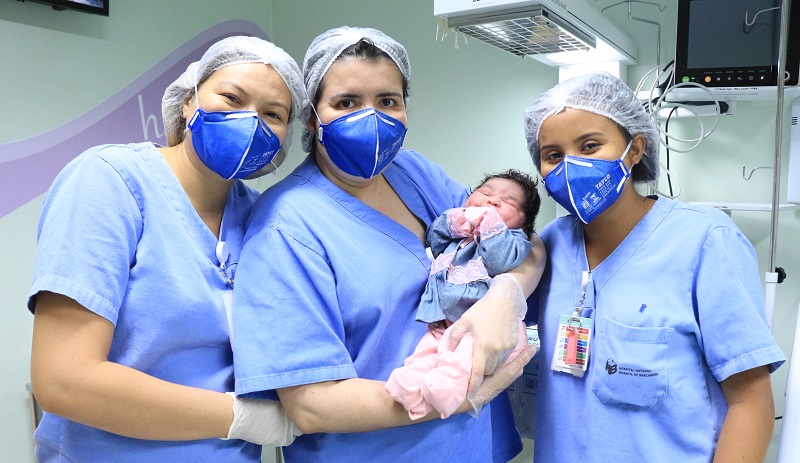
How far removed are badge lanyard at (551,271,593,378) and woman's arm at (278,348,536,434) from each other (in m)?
0.36

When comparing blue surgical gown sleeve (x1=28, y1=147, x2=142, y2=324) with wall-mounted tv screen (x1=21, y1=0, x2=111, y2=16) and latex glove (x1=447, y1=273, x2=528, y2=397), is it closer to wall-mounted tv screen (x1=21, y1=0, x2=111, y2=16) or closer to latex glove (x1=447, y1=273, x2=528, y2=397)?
latex glove (x1=447, y1=273, x2=528, y2=397)

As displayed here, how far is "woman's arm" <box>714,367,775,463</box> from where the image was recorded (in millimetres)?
1140

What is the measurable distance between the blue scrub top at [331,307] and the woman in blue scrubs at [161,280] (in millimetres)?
82

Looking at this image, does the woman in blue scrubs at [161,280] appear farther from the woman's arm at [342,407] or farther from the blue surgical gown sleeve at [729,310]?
the blue surgical gown sleeve at [729,310]

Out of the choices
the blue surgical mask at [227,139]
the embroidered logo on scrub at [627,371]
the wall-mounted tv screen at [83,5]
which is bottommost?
the embroidered logo on scrub at [627,371]

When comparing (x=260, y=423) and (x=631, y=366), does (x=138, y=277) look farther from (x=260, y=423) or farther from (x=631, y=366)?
(x=631, y=366)

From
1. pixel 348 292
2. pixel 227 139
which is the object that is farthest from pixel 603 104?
pixel 227 139

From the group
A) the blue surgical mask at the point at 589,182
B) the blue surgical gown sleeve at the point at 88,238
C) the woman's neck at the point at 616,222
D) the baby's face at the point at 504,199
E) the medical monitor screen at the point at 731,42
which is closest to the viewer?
the blue surgical gown sleeve at the point at 88,238

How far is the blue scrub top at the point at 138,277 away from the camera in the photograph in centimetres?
102

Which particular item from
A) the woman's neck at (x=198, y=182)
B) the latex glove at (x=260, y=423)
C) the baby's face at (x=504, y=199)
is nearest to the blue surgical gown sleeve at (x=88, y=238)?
the woman's neck at (x=198, y=182)

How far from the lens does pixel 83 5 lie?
2479 mm

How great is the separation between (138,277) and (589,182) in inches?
36.0

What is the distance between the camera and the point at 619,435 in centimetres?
122

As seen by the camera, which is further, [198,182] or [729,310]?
[198,182]
